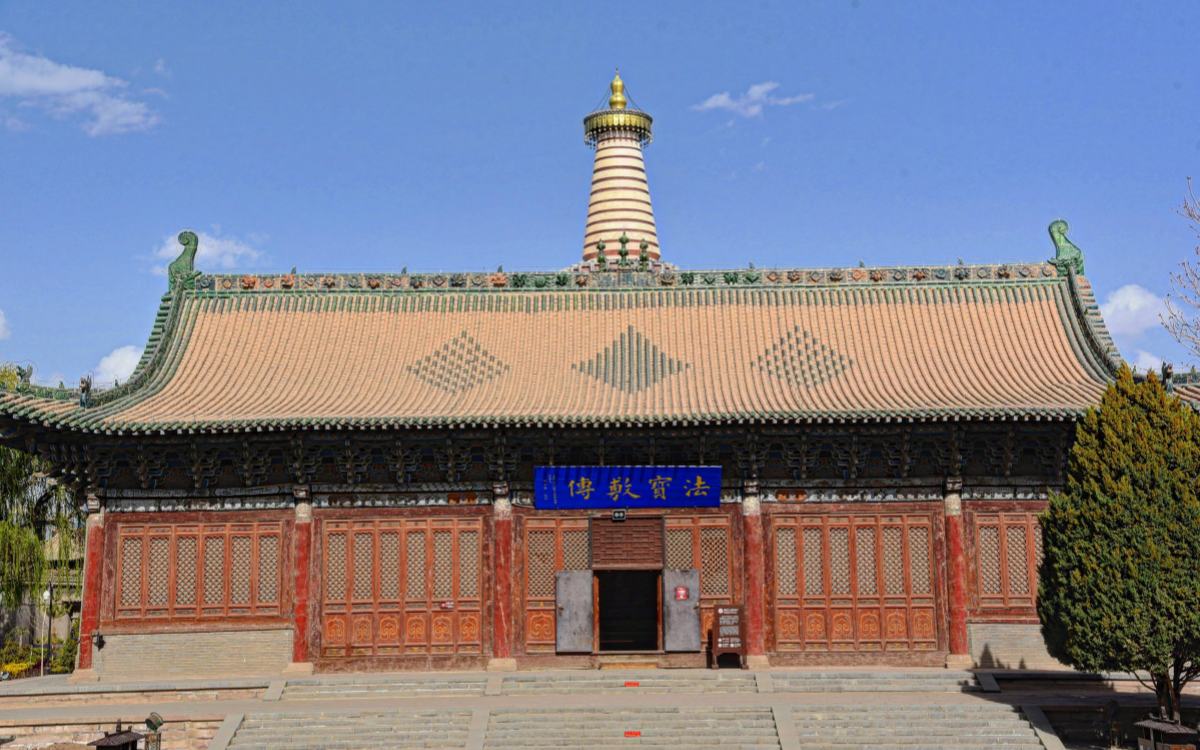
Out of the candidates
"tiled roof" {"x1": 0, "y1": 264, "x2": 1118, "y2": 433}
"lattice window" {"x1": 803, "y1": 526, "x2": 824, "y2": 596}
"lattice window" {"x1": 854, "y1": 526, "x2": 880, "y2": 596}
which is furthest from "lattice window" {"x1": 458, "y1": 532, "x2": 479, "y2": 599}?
"lattice window" {"x1": 854, "y1": 526, "x2": 880, "y2": 596}

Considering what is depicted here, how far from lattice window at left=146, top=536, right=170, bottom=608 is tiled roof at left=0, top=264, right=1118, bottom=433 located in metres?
2.65

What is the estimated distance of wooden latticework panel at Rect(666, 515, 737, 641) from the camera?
25.1 m

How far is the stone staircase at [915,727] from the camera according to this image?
20.9 meters

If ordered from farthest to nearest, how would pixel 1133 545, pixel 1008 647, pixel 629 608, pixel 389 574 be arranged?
pixel 629 608, pixel 389 574, pixel 1008 647, pixel 1133 545

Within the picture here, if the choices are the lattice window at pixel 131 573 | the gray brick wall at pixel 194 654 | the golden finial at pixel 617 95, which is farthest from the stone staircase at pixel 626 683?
the golden finial at pixel 617 95

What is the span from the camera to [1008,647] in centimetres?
2461

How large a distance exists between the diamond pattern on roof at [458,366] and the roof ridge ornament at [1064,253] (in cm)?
1266

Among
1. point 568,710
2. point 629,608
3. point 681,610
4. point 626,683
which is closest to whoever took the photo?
point 568,710

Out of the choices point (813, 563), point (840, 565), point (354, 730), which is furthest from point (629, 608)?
point (354, 730)

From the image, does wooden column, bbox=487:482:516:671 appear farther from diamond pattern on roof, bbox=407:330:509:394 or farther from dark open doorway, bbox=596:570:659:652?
dark open doorway, bbox=596:570:659:652

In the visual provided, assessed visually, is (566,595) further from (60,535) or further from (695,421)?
(60,535)

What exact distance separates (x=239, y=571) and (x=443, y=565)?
4.01m

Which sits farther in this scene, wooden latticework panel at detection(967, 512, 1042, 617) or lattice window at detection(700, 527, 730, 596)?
lattice window at detection(700, 527, 730, 596)

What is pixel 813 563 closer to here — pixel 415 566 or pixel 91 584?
pixel 415 566
